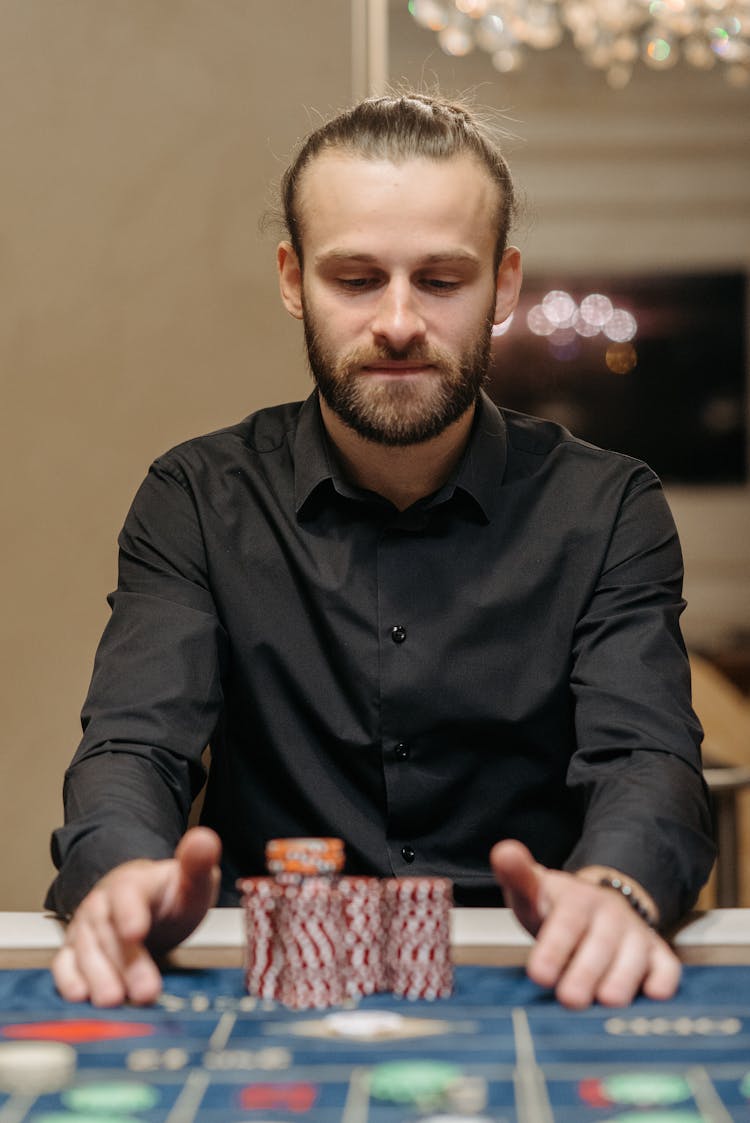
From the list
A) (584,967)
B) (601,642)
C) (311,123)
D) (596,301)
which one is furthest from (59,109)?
(596,301)

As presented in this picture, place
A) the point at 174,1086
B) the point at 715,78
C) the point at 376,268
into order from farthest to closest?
the point at 715,78 → the point at 376,268 → the point at 174,1086

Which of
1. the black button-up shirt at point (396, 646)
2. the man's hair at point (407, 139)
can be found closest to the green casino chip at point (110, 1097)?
the black button-up shirt at point (396, 646)

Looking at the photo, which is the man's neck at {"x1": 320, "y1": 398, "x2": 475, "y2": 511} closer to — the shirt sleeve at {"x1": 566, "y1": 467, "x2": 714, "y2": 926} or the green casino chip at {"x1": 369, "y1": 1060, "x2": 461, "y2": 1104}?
the shirt sleeve at {"x1": 566, "y1": 467, "x2": 714, "y2": 926}

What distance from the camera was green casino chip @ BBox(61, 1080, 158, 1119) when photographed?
0.87 m

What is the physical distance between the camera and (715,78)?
5953 millimetres

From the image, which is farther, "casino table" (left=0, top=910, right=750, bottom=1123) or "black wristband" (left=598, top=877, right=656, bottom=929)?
"black wristband" (left=598, top=877, right=656, bottom=929)

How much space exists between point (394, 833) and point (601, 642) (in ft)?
1.16

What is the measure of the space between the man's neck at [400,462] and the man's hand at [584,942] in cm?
79

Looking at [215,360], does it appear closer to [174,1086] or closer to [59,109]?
[59,109]

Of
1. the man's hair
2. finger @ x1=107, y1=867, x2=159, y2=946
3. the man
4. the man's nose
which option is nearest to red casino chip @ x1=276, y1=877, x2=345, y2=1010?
finger @ x1=107, y1=867, x2=159, y2=946

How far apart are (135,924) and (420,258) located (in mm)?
881

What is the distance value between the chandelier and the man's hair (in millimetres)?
3095

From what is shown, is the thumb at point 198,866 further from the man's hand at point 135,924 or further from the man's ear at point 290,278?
the man's ear at point 290,278

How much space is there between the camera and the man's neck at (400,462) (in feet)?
6.10
